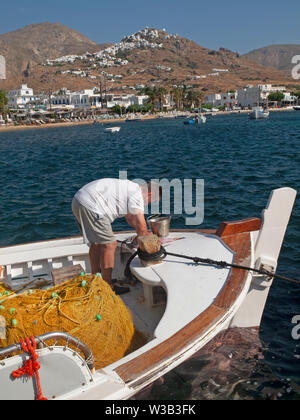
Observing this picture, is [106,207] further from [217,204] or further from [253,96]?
[253,96]

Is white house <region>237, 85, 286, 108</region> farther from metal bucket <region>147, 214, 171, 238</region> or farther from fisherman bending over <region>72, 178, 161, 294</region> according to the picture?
fisherman bending over <region>72, 178, 161, 294</region>

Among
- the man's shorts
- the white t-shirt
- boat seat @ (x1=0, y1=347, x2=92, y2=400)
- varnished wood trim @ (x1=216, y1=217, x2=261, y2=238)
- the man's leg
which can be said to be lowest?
boat seat @ (x1=0, y1=347, x2=92, y2=400)

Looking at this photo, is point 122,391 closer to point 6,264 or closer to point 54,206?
point 6,264

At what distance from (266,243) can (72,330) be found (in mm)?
3043

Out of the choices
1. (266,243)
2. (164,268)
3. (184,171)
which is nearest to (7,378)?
(164,268)

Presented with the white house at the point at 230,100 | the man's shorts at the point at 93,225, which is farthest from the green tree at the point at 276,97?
the man's shorts at the point at 93,225

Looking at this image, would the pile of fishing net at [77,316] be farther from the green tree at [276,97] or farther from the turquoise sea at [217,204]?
the green tree at [276,97]

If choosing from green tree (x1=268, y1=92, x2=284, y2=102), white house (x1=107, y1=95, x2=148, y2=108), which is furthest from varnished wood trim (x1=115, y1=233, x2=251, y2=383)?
green tree (x1=268, y1=92, x2=284, y2=102)

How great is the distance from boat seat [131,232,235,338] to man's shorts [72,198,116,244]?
0.52m

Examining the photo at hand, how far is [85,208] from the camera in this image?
4.75 meters

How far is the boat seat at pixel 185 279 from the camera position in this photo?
3.88m

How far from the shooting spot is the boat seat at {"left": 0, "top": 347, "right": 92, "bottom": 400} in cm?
292

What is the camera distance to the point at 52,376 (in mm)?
3051

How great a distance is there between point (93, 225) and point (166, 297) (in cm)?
134
